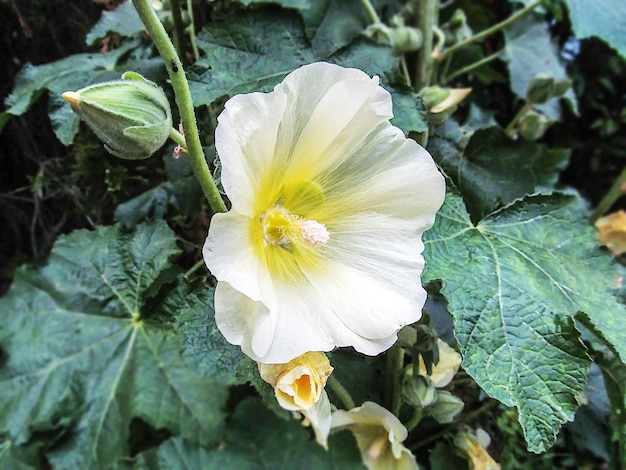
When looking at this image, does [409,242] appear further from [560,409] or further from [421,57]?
[421,57]

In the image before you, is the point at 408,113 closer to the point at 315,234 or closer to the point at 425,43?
the point at 315,234

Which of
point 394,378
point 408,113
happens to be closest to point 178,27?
point 408,113

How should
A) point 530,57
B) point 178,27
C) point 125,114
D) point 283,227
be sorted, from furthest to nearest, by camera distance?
point 530,57, point 178,27, point 283,227, point 125,114

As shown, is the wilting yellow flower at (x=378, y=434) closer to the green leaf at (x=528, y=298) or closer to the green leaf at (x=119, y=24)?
the green leaf at (x=528, y=298)

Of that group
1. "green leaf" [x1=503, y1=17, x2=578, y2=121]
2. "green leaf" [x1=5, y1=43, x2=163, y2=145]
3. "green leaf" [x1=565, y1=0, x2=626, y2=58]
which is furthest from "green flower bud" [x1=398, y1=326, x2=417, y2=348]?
"green leaf" [x1=503, y1=17, x2=578, y2=121]

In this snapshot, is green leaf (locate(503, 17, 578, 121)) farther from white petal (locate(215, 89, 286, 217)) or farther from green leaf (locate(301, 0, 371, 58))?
white petal (locate(215, 89, 286, 217))

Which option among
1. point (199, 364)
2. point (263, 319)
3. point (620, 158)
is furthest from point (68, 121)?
point (620, 158)
